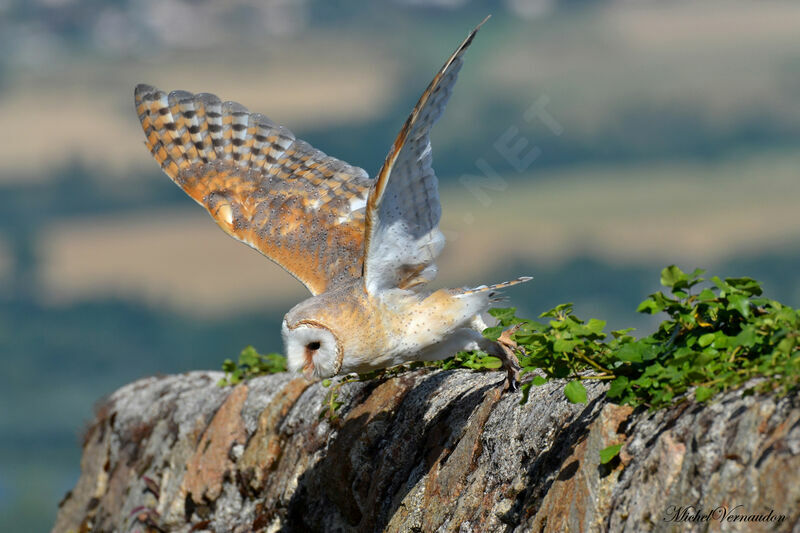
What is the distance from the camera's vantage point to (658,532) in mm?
3004

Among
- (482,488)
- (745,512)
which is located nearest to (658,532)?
(745,512)

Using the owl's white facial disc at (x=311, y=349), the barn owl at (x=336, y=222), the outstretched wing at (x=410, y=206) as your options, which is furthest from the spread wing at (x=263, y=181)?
the owl's white facial disc at (x=311, y=349)

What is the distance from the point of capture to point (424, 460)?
4.79 m

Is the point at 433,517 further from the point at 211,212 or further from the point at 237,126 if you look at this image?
the point at 237,126

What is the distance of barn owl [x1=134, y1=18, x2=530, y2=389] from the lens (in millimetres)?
4832

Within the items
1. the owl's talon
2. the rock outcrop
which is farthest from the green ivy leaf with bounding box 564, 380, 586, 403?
the owl's talon

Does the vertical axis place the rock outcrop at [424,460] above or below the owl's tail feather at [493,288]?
below

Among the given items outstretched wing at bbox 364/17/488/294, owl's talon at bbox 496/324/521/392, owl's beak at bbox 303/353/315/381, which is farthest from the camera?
owl's beak at bbox 303/353/315/381

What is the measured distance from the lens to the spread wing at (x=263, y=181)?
599 cm

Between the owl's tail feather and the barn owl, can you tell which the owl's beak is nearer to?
the barn owl
